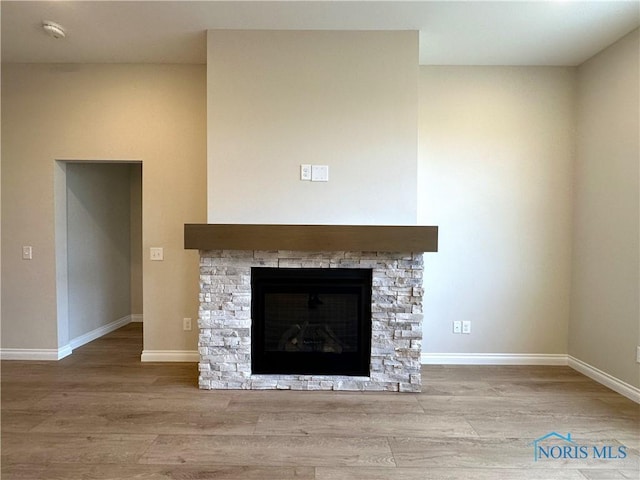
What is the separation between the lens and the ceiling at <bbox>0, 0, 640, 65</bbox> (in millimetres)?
2279

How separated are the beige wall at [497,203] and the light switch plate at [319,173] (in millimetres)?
991

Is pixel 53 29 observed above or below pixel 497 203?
above

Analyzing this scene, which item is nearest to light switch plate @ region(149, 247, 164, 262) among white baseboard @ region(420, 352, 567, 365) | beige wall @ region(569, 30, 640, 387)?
white baseboard @ region(420, 352, 567, 365)

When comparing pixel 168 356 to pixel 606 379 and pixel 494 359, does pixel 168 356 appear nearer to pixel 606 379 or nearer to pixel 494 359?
pixel 494 359

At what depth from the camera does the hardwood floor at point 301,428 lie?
1776 millimetres

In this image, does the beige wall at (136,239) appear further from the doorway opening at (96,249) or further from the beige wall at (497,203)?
the beige wall at (497,203)

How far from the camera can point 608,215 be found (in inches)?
108

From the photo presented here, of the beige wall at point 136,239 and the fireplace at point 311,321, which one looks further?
the beige wall at point 136,239

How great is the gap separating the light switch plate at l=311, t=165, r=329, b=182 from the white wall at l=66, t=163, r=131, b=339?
2517 mm

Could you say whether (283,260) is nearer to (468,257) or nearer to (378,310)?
(378,310)

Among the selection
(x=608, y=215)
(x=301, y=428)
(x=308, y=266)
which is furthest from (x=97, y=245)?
(x=608, y=215)

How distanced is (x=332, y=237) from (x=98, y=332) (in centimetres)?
312

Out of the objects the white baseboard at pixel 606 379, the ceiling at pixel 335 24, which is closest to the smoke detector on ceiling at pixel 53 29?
A: the ceiling at pixel 335 24

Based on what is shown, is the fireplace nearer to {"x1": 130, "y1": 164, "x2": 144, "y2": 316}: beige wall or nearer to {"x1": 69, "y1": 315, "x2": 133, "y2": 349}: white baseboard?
{"x1": 69, "y1": 315, "x2": 133, "y2": 349}: white baseboard
